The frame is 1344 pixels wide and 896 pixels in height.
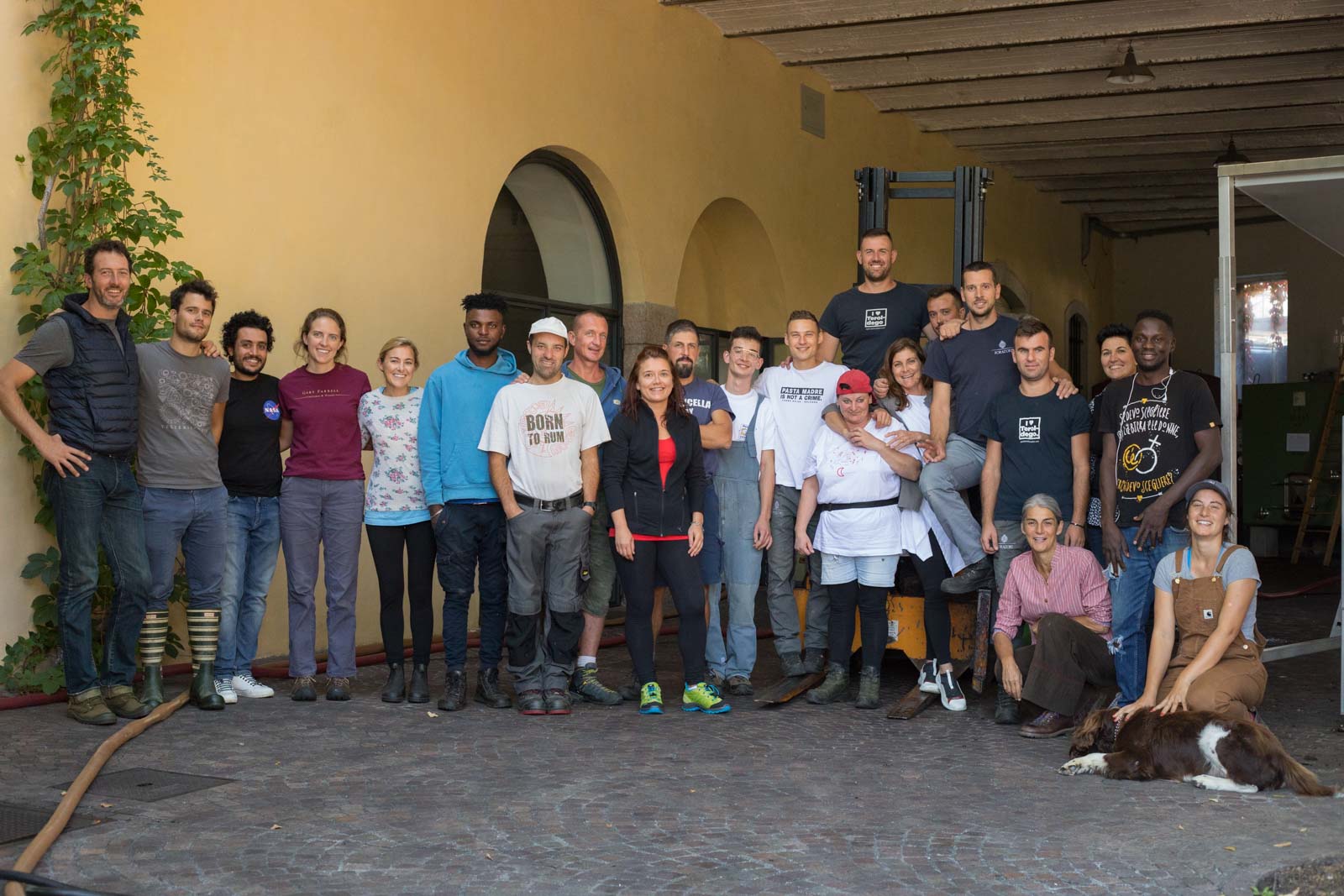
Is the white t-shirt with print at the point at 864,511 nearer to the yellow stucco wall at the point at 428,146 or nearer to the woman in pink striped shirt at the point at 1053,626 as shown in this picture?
the woman in pink striped shirt at the point at 1053,626

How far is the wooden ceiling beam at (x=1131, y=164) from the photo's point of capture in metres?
14.1

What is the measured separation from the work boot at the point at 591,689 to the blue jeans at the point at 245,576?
1.42 m

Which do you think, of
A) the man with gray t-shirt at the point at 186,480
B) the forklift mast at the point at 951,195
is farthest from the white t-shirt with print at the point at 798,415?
the man with gray t-shirt at the point at 186,480

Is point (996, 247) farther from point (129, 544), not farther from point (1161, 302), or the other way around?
point (129, 544)

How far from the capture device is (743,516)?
21.4ft

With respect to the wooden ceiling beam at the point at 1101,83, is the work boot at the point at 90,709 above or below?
below

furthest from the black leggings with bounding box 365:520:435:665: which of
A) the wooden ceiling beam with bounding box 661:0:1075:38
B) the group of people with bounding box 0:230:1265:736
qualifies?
the wooden ceiling beam with bounding box 661:0:1075:38

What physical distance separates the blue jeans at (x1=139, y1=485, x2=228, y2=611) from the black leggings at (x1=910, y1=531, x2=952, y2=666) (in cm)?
299

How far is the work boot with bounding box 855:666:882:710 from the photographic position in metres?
6.18

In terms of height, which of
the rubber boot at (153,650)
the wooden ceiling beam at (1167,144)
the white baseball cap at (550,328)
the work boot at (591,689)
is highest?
the wooden ceiling beam at (1167,144)

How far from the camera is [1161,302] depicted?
19.6 m

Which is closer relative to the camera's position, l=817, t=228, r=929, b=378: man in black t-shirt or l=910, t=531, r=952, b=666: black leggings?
l=910, t=531, r=952, b=666: black leggings

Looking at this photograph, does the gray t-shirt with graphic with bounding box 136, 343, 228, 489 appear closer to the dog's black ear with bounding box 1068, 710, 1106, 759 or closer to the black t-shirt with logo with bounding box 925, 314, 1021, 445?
the black t-shirt with logo with bounding box 925, 314, 1021, 445

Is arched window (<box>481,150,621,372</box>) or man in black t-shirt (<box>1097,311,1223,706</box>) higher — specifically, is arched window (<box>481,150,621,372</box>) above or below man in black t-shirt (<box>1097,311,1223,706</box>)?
above
